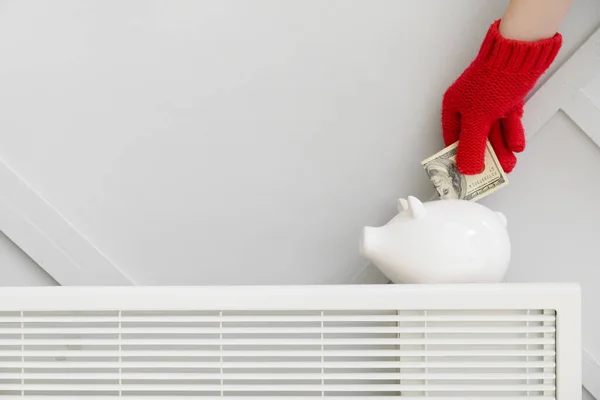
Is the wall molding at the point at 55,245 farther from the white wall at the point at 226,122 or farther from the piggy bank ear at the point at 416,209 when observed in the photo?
the piggy bank ear at the point at 416,209

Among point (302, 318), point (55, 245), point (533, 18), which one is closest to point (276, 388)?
point (302, 318)

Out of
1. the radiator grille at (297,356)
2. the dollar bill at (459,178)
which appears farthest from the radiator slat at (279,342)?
the dollar bill at (459,178)

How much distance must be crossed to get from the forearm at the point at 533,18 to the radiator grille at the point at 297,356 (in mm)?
535

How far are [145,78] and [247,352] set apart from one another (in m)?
0.71

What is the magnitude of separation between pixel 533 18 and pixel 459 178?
0.34 meters

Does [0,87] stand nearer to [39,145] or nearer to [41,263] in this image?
[39,145]

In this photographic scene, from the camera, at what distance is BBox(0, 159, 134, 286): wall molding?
1385mm

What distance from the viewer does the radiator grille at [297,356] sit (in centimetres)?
100

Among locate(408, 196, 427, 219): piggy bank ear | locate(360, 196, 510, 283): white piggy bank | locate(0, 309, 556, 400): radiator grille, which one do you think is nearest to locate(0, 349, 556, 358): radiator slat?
locate(0, 309, 556, 400): radiator grille

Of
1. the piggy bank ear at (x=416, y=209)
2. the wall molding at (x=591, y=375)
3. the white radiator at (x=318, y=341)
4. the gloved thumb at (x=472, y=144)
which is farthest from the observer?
the wall molding at (x=591, y=375)

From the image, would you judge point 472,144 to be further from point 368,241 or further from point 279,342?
point 279,342

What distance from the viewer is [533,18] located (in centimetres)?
113

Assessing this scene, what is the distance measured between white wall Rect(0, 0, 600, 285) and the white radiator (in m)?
0.37

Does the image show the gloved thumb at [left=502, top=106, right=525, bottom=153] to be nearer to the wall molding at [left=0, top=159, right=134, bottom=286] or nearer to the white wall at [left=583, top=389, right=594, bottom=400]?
the white wall at [left=583, top=389, right=594, bottom=400]
